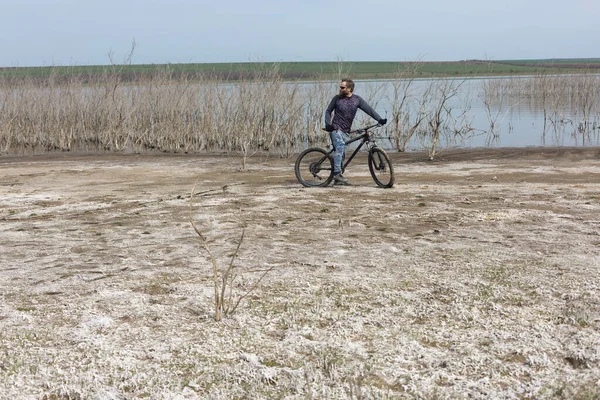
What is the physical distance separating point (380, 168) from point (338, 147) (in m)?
0.76

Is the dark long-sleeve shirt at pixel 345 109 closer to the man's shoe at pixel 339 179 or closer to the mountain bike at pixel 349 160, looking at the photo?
the mountain bike at pixel 349 160

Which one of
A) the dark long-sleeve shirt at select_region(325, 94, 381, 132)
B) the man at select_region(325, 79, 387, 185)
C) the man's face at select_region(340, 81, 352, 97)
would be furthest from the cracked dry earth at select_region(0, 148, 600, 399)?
the man's face at select_region(340, 81, 352, 97)

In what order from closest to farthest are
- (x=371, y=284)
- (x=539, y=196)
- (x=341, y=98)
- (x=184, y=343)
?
(x=184, y=343) → (x=371, y=284) → (x=539, y=196) → (x=341, y=98)

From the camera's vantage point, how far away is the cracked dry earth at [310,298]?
3662mm

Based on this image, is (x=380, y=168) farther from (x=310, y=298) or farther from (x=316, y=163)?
(x=310, y=298)

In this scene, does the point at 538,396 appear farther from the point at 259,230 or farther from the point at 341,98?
the point at 341,98

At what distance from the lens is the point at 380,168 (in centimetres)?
1066

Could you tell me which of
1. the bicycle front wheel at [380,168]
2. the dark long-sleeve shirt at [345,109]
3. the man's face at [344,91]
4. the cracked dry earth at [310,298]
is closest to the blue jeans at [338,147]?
the dark long-sleeve shirt at [345,109]

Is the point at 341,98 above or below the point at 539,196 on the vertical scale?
above

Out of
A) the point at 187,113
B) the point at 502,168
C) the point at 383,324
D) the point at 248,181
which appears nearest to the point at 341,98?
the point at 248,181

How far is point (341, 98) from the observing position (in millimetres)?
10367

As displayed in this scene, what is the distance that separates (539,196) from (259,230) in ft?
14.2

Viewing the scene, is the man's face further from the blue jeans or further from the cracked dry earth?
the cracked dry earth

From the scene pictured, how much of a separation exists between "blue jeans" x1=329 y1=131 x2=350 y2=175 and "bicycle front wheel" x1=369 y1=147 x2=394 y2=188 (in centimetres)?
46
